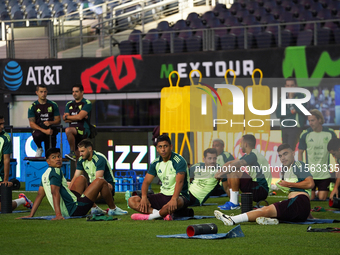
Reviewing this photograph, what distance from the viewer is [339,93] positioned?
1577 cm

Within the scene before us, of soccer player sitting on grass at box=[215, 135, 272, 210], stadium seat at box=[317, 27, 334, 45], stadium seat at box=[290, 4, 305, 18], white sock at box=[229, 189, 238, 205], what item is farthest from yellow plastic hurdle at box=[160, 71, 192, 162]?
stadium seat at box=[290, 4, 305, 18]

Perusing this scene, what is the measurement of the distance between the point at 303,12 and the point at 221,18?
111 inches

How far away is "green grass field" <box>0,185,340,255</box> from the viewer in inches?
212

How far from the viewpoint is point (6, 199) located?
29.8ft

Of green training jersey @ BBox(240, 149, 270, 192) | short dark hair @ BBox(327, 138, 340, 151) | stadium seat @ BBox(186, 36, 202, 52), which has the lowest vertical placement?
green training jersey @ BBox(240, 149, 270, 192)

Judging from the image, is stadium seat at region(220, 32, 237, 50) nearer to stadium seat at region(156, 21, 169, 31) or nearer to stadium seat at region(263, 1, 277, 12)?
stadium seat at region(263, 1, 277, 12)

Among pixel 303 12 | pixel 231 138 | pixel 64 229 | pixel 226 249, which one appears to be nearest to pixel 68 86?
pixel 231 138

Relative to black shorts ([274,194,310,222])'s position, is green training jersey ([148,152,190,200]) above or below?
above

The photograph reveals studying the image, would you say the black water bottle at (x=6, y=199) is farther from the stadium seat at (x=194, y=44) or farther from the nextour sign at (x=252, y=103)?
the stadium seat at (x=194, y=44)

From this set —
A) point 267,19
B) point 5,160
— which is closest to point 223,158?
point 5,160

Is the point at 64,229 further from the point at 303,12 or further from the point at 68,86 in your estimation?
the point at 303,12

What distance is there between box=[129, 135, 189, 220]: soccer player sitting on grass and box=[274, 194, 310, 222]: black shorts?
1388 mm

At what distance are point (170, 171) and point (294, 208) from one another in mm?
1826

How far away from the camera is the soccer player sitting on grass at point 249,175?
9695mm
